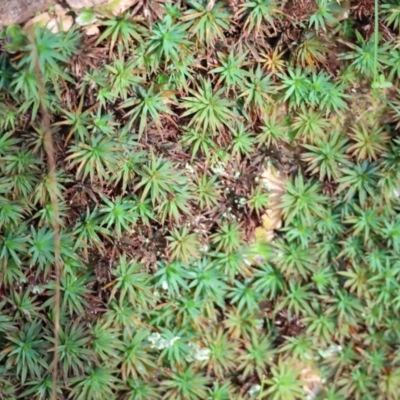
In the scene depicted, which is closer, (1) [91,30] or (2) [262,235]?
(1) [91,30]

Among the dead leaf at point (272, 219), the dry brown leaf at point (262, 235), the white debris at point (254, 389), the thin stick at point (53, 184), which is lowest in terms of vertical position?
the white debris at point (254, 389)

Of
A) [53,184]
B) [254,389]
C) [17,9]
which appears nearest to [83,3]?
[17,9]

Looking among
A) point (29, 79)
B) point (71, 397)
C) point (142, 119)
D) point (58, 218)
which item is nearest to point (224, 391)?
point (71, 397)

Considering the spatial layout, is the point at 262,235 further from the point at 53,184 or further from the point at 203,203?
the point at 53,184

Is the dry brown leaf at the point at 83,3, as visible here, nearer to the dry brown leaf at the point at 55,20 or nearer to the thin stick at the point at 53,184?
the dry brown leaf at the point at 55,20

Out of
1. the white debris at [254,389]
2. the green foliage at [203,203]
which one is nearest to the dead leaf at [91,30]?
the green foliage at [203,203]

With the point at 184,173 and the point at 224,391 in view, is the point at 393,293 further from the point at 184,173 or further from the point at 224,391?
the point at 184,173

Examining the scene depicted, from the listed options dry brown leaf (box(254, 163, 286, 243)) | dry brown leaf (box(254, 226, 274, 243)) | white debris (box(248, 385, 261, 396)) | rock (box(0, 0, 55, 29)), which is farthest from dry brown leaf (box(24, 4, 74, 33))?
white debris (box(248, 385, 261, 396))

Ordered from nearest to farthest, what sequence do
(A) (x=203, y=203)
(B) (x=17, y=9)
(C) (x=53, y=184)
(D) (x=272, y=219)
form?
(B) (x=17, y=9), (C) (x=53, y=184), (A) (x=203, y=203), (D) (x=272, y=219)

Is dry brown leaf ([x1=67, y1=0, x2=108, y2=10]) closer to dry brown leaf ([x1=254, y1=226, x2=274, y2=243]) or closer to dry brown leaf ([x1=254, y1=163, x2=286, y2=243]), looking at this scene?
dry brown leaf ([x1=254, y1=163, x2=286, y2=243])
